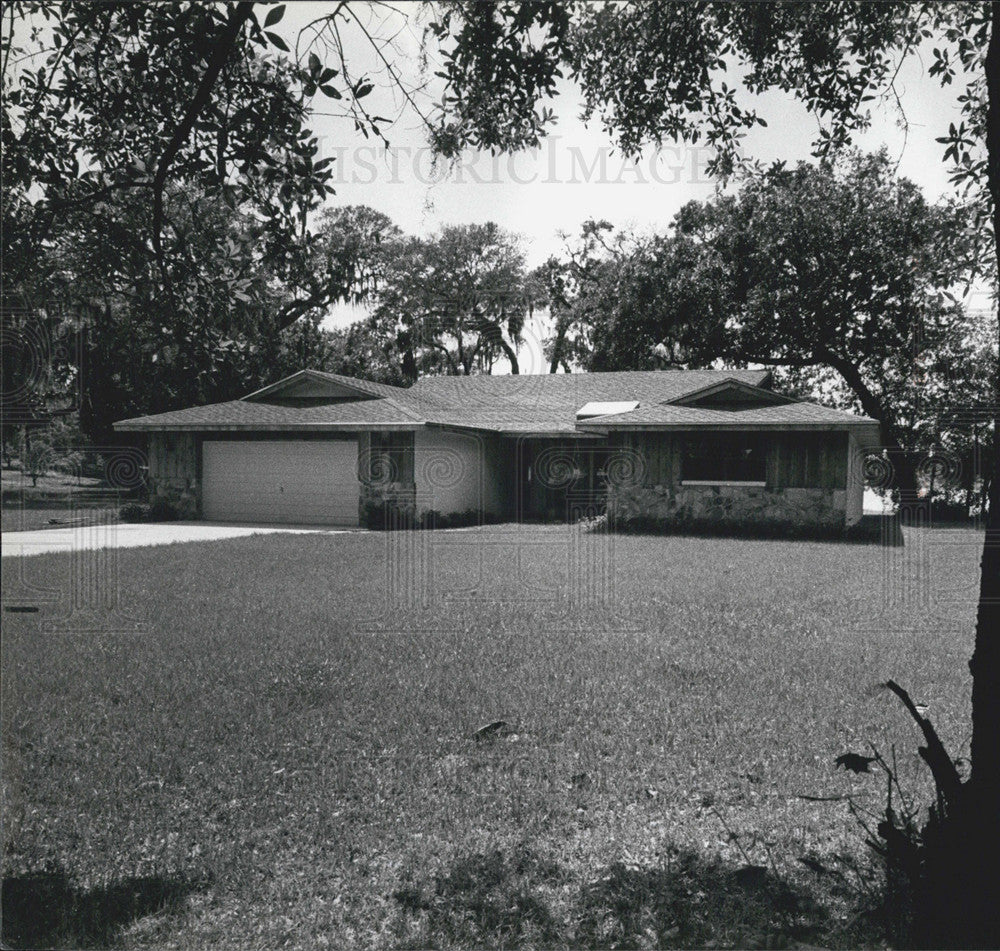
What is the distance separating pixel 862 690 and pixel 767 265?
60.8 feet

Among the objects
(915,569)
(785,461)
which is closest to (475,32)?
(915,569)

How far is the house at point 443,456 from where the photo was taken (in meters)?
16.3

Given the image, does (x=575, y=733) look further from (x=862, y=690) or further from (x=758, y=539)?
(x=758, y=539)

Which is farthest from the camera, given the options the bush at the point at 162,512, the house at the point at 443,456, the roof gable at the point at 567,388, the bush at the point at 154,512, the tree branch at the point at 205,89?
the roof gable at the point at 567,388

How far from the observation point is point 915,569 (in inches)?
449

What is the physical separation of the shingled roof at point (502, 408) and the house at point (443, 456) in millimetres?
44

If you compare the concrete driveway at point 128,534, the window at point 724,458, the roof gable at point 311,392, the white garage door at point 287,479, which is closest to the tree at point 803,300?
the window at point 724,458

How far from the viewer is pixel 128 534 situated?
572 inches

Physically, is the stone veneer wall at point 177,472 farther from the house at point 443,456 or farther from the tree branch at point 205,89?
the tree branch at point 205,89

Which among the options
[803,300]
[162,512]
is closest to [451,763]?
[162,512]

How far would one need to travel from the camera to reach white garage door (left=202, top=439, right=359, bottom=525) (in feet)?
54.8

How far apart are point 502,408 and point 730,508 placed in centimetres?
725

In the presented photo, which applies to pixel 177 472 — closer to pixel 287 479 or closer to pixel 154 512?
pixel 154 512

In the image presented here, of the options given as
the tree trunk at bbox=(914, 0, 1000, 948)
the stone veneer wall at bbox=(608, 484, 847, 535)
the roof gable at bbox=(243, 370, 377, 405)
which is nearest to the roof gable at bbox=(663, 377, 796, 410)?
the stone veneer wall at bbox=(608, 484, 847, 535)
